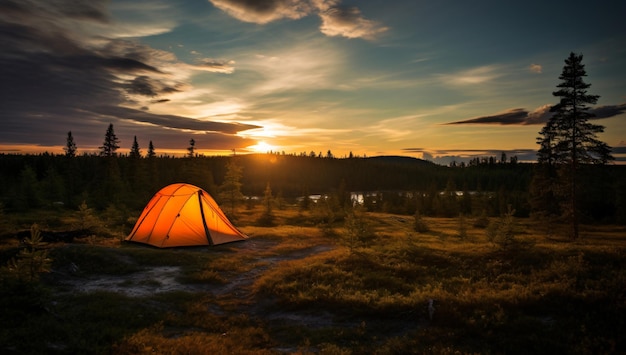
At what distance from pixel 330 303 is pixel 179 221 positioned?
46.3 feet

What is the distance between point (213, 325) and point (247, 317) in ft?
3.92

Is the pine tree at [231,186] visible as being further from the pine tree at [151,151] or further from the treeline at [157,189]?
the pine tree at [151,151]

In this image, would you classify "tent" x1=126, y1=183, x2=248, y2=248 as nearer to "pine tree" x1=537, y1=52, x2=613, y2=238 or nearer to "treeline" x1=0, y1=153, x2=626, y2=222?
"treeline" x1=0, y1=153, x2=626, y2=222

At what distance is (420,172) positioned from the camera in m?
184

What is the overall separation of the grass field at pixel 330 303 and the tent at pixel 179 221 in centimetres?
346

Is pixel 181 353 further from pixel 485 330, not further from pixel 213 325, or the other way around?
pixel 485 330

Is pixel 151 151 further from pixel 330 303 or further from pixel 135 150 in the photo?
pixel 330 303

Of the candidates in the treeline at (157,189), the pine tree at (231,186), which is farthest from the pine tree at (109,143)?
the pine tree at (231,186)

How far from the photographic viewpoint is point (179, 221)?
22.4 meters

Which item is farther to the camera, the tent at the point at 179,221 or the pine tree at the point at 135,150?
the pine tree at the point at 135,150

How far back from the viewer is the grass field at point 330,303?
27.8ft

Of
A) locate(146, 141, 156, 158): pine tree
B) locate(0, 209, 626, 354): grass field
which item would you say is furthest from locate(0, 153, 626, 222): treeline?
locate(0, 209, 626, 354): grass field

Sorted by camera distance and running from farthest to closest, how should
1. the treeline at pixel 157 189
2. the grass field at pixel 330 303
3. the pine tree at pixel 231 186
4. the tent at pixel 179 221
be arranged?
the treeline at pixel 157 189 → the pine tree at pixel 231 186 → the tent at pixel 179 221 → the grass field at pixel 330 303

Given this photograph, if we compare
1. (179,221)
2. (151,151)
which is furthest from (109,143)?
(179,221)
